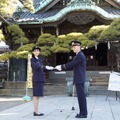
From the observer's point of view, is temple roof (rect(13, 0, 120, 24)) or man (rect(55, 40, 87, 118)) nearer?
man (rect(55, 40, 87, 118))

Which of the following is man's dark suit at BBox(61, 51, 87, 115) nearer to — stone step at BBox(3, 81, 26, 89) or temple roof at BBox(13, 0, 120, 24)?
stone step at BBox(3, 81, 26, 89)

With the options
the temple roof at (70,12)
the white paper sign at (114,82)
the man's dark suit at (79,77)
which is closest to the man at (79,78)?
the man's dark suit at (79,77)

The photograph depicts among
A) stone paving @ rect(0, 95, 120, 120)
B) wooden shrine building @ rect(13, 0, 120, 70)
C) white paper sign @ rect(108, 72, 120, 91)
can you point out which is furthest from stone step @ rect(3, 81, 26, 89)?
stone paving @ rect(0, 95, 120, 120)

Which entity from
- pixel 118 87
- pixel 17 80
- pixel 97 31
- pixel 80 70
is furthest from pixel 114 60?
pixel 80 70

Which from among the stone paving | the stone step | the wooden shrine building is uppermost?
the wooden shrine building

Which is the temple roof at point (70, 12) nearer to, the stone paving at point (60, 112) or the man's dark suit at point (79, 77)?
the stone paving at point (60, 112)

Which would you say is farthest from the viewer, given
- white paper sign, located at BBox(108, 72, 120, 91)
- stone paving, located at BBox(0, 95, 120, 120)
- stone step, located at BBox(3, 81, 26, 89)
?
stone step, located at BBox(3, 81, 26, 89)

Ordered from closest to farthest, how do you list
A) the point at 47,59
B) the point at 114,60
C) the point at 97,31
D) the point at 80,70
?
1. the point at 80,70
2. the point at 97,31
3. the point at 114,60
4. the point at 47,59

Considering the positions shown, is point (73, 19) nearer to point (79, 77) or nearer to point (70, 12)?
point (70, 12)

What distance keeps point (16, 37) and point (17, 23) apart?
4.13 ft

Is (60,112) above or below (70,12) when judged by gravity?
below

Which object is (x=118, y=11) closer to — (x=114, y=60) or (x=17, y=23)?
(x=114, y=60)

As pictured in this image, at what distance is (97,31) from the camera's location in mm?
18453

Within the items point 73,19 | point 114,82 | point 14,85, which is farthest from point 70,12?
point 114,82
